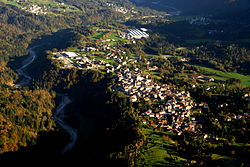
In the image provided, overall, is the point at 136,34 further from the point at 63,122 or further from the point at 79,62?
the point at 63,122

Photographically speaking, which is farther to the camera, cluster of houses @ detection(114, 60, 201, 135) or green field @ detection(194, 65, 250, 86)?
A: green field @ detection(194, 65, 250, 86)

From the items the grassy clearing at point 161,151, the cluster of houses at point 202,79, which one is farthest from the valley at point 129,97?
the cluster of houses at point 202,79

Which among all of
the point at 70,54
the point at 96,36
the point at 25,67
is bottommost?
the point at 25,67

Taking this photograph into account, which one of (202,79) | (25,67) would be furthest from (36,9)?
(202,79)

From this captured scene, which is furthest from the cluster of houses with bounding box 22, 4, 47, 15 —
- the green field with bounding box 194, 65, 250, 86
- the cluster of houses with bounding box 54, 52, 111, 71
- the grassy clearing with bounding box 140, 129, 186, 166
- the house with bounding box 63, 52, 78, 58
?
the grassy clearing with bounding box 140, 129, 186, 166

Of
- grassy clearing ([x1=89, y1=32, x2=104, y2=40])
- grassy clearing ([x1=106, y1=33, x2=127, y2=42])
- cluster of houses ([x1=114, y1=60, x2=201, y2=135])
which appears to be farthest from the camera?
grassy clearing ([x1=89, y1=32, x2=104, y2=40])

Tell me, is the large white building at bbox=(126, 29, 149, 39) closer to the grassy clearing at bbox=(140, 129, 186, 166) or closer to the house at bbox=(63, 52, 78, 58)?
the house at bbox=(63, 52, 78, 58)

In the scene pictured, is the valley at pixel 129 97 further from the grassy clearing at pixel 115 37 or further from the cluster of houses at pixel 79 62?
the grassy clearing at pixel 115 37

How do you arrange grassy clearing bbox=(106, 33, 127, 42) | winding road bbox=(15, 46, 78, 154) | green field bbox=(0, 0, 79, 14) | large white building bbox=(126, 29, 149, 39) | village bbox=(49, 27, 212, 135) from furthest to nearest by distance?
green field bbox=(0, 0, 79, 14), large white building bbox=(126, 29, 149, 39), grassy clearing bbox=(106, 33, 127, 42), winding road bbox=(15, 46, 78, 154), village bbox=(49, 27, 212, 135)
